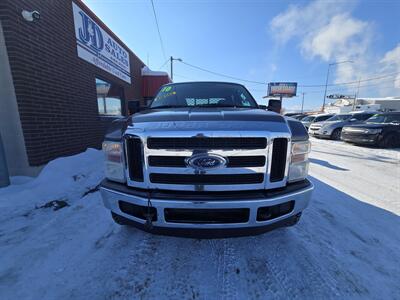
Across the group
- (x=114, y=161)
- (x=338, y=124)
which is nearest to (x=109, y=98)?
(x=114, y=161)

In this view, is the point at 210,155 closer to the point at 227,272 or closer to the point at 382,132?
the point at 227,272

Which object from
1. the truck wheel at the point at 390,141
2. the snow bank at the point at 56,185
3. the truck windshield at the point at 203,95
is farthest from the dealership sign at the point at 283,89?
the snow bank at the point at 56,185

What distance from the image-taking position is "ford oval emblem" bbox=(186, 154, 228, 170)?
1571 millimetres

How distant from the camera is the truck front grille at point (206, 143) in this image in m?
1.58

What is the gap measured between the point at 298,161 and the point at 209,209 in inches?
36.5

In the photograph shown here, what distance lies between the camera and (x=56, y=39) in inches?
184

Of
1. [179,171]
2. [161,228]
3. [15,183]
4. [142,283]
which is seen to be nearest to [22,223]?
[15,183]

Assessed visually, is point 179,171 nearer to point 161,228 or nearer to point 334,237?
point 161,228

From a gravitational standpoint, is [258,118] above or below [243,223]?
above

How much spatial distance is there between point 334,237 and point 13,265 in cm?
332

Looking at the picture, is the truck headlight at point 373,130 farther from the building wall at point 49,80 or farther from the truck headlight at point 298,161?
the building wall at point 49,80

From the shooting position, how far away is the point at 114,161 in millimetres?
1804

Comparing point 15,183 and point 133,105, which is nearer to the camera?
point 133,105

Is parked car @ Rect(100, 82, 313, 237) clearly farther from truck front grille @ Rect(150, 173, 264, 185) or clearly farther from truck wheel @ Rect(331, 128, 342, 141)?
truck wheel @ Rect(331, 128, 342, 141)
